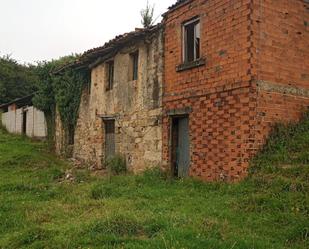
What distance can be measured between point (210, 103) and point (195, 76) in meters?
1.02

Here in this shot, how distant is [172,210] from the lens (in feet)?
25.1

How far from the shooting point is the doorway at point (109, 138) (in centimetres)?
1481

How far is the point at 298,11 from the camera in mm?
10422

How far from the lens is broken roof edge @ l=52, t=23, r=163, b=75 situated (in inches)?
494

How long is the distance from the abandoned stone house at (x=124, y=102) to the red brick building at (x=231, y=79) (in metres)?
0.96

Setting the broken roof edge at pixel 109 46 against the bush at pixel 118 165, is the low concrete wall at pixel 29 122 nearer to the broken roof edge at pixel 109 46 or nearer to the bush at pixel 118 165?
the broken roof edge at pixel 109 46

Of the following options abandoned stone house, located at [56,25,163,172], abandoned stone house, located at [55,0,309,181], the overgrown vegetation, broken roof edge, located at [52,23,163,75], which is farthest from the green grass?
the overgrown vegetation

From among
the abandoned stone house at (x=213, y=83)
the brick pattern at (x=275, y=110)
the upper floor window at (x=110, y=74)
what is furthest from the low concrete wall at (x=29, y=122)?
the brick pattern at (x=275, y=110)

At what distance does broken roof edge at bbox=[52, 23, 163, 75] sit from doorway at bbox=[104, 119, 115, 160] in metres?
2.65

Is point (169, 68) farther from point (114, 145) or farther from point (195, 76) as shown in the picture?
point (114, 145)

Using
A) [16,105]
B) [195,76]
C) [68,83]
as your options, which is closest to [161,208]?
[195,76]

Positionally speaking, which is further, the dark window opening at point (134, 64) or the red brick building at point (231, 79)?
the dark window opening at point (134, 64)

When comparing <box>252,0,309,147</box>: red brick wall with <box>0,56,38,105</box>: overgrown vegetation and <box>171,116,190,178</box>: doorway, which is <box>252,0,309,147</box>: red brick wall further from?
<box>0,56,38,105</box>: overgrown vegetation

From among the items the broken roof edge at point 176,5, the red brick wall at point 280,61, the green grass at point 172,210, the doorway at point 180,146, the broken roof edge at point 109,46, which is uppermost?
the broken roof edge at point 176,5
